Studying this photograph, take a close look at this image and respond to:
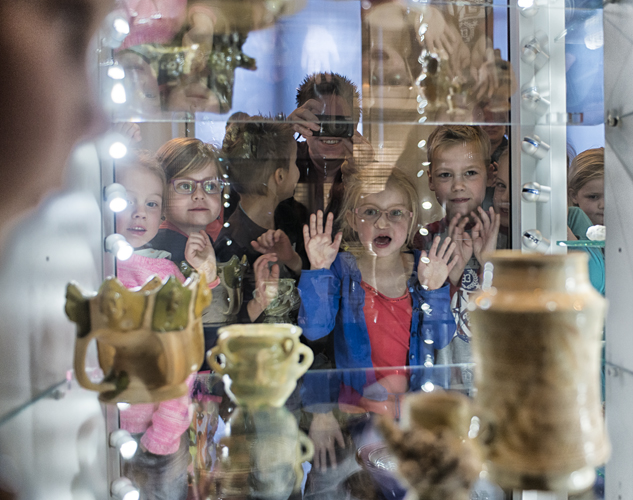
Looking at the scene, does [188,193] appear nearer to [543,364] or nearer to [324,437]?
[324,437]

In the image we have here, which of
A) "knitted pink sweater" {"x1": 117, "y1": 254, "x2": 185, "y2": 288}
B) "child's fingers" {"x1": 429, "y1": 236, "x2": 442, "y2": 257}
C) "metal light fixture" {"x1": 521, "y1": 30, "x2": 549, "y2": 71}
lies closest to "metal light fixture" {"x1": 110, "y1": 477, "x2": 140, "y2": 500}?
"knitted pink sweater" {"x1": 117, "y1": 254, "x2": 185, "y2": 288}

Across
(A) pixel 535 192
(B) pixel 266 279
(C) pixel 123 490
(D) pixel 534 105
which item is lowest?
(C) pixel 123 490

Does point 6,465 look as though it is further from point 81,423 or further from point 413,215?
point 413,215

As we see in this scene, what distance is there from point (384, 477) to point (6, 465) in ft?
1.21

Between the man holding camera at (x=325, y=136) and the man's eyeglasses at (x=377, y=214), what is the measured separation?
0.11ft

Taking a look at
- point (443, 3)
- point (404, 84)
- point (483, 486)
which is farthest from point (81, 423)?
point (443, 3)

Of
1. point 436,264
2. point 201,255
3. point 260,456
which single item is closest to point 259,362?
point 260,456

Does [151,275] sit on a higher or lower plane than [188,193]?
lower

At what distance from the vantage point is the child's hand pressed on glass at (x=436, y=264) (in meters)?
0.71

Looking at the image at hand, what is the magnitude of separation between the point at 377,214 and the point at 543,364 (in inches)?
13.5

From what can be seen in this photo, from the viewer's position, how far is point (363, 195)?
0.70 m

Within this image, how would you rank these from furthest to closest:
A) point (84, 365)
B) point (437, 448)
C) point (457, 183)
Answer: point (457, 183) < point (84, 365) < point (437, 448)

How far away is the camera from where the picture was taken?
27.2 inches

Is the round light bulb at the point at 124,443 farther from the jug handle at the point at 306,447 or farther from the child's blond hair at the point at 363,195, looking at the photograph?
the child's blond hair at the point at 363,195
